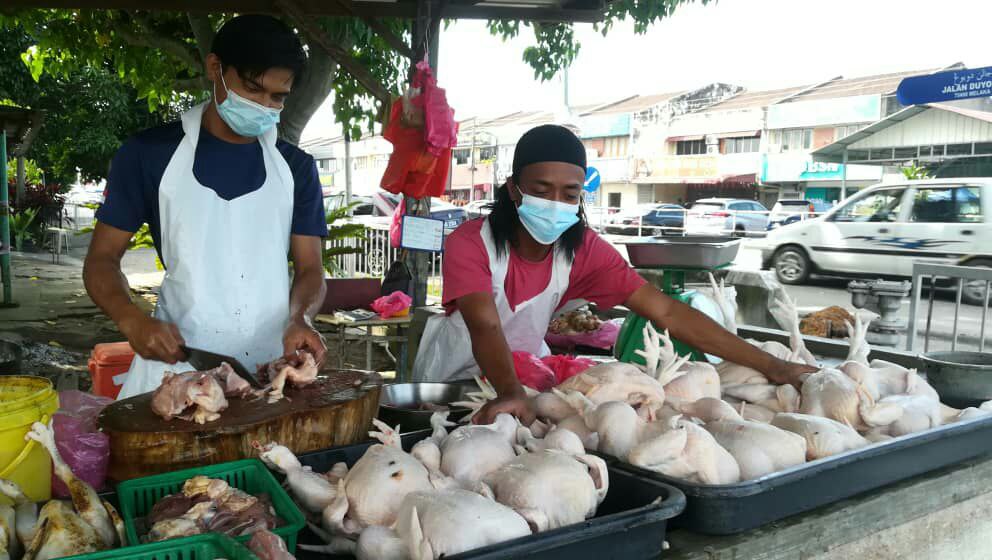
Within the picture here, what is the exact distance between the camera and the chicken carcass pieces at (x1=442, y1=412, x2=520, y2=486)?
1.44 meters

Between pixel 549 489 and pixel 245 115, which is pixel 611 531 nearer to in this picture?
pixel 549 489

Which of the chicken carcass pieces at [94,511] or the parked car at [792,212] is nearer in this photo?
the chicken carcass pieces at [94,511]

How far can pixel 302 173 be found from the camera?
105 inches

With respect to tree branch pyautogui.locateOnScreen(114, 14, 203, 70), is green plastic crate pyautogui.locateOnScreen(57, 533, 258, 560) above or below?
below

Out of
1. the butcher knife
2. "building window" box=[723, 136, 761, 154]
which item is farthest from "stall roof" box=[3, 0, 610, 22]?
"building window" box=[723, 136, 761, 154]

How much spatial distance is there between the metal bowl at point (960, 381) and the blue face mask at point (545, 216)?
53.6 inches

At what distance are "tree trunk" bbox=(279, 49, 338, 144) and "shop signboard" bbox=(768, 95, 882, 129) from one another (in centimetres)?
2769

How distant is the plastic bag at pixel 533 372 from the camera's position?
8.13 ft

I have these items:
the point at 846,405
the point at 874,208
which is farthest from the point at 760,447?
the point at 874,208

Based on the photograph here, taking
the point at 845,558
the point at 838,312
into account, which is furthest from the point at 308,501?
the point at 838,312

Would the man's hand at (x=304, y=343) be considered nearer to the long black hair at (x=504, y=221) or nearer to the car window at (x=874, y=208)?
the long black hair at (x=504, y=221)

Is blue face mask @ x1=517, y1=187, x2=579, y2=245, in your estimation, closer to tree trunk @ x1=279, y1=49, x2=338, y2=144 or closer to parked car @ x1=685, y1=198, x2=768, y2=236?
tree trunk @ x1=279, y1=49, x2=338, y2=144

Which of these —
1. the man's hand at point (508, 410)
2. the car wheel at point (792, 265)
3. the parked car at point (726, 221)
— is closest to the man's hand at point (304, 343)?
the man's hand at point (508, 410)

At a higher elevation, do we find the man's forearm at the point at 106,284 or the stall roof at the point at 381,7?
the stall roof at the point at 381,7
